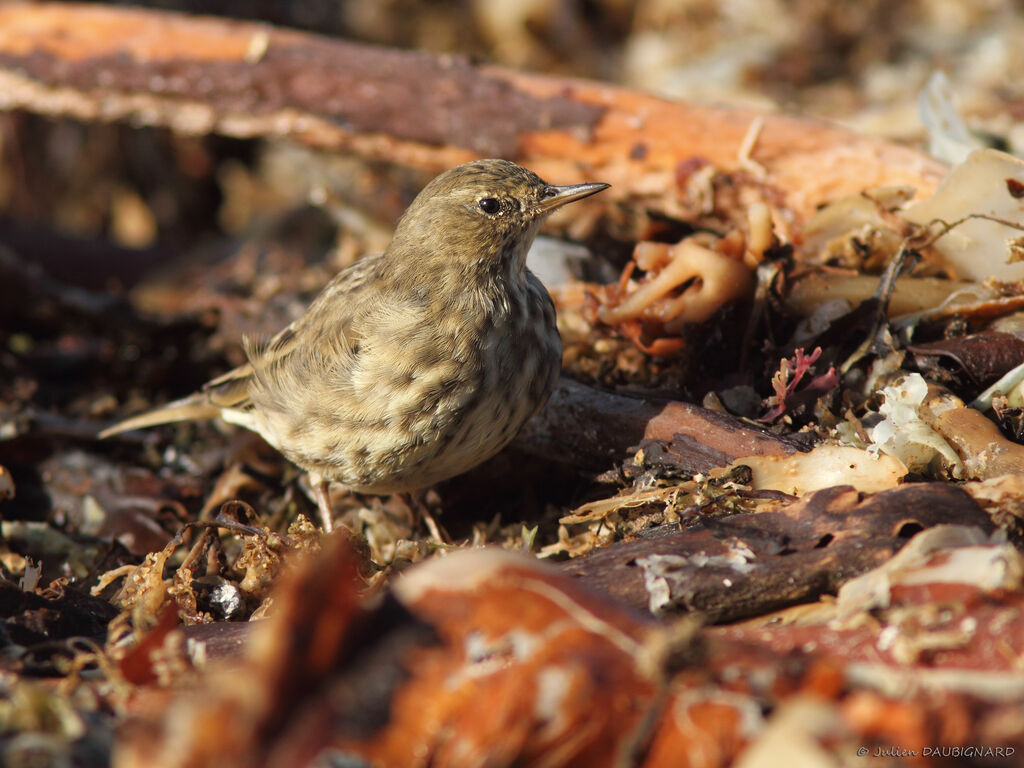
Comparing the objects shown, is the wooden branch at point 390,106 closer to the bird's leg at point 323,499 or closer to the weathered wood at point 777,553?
the bird's leg at point 323,499

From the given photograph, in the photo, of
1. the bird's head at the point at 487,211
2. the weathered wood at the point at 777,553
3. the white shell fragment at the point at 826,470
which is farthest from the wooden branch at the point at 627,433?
the bird's head at the point at 487,211

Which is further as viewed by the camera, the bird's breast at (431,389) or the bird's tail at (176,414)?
the bird's tail at (176,414)

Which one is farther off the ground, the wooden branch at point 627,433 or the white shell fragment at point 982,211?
the white shell fragment at point 982,211

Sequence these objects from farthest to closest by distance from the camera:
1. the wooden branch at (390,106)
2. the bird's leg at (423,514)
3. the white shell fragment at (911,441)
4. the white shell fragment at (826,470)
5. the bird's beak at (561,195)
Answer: the wooden branch at (390,106)
the bird's leg at (423,514)
the bird's beak at (561,195)
the white shell fragment at (911,441)
the white shell fragment at (826,470)

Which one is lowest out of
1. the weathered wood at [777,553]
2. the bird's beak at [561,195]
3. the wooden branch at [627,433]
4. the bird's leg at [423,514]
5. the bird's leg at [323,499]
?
the bird's leg at [423,514]

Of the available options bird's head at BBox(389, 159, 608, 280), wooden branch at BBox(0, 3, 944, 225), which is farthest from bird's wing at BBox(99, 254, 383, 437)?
wooden branch at BBox(0, 3, 944, 225)

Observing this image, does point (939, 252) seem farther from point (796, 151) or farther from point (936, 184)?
point (796, 151)

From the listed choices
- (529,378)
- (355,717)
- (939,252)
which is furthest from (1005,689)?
(939,252)
